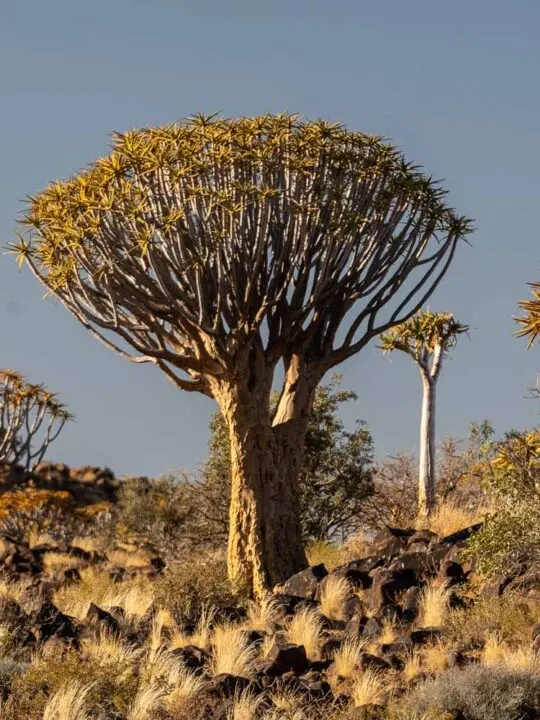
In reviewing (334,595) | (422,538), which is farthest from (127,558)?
(334,595)

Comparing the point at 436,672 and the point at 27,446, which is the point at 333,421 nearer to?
the point at 27,446

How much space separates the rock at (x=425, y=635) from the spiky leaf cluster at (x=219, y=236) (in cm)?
484

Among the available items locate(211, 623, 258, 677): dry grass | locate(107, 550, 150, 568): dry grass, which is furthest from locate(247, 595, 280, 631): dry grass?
locate(107, 550, 150, 568): dry grass

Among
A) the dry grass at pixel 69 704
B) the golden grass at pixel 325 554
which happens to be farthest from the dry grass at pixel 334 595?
the dry grass at pixel 69 704

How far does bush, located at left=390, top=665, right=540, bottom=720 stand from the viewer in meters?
9.98

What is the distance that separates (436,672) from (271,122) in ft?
26.9

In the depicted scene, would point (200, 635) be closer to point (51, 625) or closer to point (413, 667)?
point (51, 625)

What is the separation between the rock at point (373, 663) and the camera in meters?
11.8

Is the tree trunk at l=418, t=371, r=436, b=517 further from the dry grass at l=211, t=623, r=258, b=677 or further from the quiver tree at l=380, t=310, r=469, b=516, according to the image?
the dry grass at l=211, t=623, r=258, b=677

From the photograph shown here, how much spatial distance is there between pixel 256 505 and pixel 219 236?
11.5 feet

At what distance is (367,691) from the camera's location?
1087cm

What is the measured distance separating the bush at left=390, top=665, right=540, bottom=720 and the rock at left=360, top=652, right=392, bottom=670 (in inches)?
45.5

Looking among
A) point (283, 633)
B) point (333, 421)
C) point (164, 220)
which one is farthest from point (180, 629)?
point (333, 421)

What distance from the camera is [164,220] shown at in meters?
16.0
